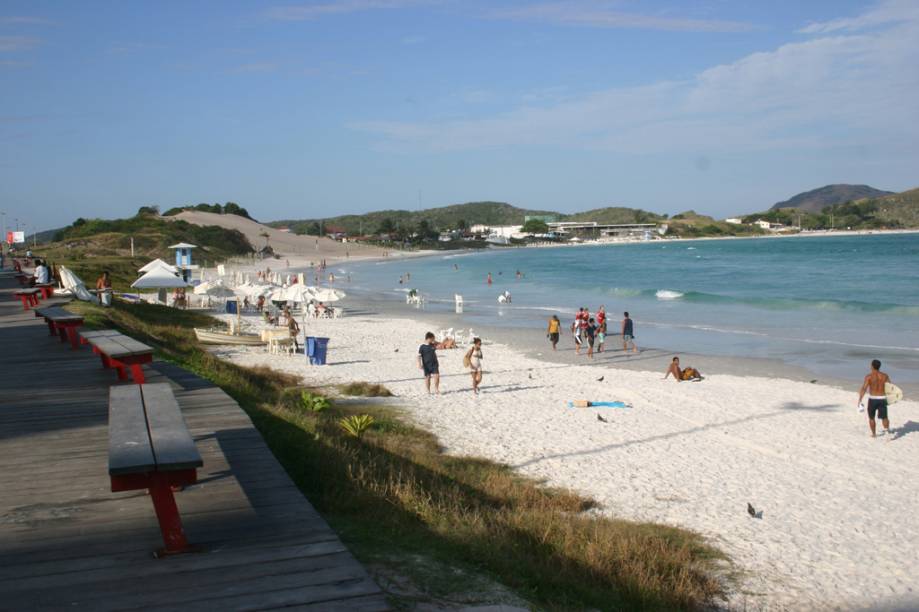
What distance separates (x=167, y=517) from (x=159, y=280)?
2134 cm

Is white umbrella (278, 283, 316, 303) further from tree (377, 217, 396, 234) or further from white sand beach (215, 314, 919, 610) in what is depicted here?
tree (377, 217, 396, 234)

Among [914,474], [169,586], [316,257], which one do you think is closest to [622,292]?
[914,474]

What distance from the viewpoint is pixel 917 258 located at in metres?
82.1

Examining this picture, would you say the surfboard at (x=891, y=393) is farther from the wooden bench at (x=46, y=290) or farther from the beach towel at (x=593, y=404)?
the wooden bench at (x=46, y=290)

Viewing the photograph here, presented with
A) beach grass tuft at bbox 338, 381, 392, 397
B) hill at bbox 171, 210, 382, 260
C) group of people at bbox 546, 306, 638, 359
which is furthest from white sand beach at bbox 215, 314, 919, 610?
hill at bbox 171, 210, 382, 260

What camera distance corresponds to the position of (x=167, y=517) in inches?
149

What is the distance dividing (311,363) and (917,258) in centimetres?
8177

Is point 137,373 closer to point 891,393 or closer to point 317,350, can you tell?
point 891,393

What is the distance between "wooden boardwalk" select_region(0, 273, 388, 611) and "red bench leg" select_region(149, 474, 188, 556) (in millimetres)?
88

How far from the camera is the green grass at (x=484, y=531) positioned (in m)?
4.68

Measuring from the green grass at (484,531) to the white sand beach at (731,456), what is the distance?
687 millimetres

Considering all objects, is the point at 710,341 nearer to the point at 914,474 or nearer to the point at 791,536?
the point at 914,474

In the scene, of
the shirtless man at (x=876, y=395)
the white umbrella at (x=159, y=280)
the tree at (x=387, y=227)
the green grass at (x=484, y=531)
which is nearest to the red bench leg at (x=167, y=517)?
the green grass at (x=484, y=531)

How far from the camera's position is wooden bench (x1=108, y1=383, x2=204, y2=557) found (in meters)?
3.75
